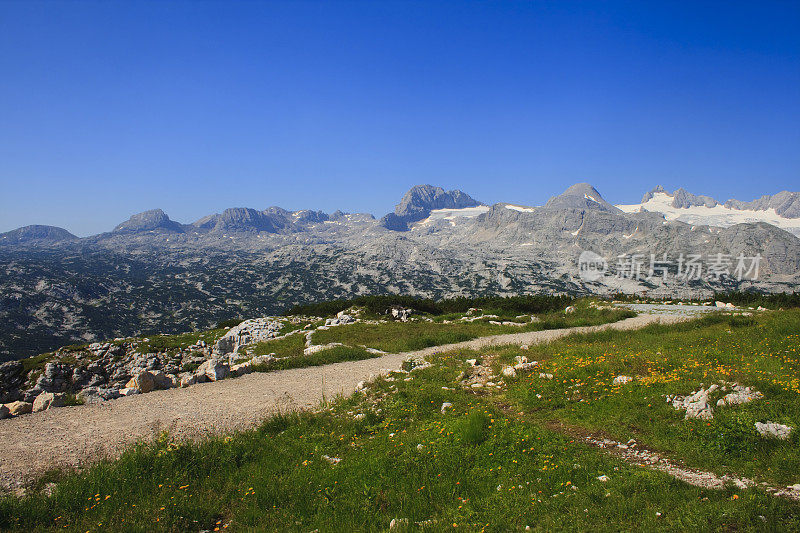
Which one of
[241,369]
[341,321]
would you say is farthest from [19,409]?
[341,321]

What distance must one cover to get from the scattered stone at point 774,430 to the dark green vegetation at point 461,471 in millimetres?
188

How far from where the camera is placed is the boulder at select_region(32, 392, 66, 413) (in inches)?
495

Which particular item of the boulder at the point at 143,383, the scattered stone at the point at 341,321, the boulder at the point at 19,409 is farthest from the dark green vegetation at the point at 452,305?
the boulder at the point at 19,409

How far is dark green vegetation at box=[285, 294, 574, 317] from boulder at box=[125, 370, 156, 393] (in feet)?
73.4

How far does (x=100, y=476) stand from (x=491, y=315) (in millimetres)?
28950

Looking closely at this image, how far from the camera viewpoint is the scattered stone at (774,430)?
7648mm

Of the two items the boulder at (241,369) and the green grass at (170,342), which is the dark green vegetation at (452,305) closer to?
the green grass at (170,342)

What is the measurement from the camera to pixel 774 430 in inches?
308

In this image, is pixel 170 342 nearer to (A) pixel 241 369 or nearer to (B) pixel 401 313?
(A) pixel 241 369

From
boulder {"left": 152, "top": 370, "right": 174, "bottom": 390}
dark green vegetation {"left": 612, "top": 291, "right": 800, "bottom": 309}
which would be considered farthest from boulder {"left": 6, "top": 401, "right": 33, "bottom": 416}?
dark green vegetation {"left": 612, "top": 291, "right": 800, "bottom": 309}

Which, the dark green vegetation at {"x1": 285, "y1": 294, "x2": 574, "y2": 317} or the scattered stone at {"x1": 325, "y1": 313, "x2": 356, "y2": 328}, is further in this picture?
the dark green vegetation at {"x1": 285, "y1": 294, "x2": 574, "y2": 317}

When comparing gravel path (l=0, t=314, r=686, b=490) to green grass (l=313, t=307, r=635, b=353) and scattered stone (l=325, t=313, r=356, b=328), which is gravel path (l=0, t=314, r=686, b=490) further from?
scattered stone (l=325, t=313, r=356, b=328)

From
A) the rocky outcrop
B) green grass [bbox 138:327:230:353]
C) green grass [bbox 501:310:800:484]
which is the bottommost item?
green grass [bbox 138:327:230:353]

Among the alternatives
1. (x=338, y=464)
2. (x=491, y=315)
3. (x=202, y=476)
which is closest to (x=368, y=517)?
(x=338, y=464)
